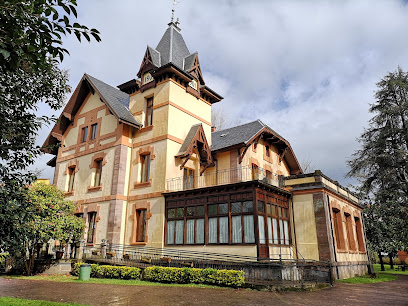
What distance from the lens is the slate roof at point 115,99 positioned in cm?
2169

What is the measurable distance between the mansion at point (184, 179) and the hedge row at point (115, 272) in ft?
10.9

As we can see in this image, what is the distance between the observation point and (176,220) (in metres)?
18.7

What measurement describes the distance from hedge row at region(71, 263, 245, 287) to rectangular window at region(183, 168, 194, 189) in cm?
701

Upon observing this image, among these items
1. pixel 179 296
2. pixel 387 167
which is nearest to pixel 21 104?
pixel 179 296

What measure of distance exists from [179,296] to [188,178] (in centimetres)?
1099

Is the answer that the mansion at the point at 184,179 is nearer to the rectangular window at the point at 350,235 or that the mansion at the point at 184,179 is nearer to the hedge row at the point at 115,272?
the rectangular window at the point at 350,235

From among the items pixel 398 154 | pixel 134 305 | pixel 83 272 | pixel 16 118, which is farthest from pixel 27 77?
pixel 398 154

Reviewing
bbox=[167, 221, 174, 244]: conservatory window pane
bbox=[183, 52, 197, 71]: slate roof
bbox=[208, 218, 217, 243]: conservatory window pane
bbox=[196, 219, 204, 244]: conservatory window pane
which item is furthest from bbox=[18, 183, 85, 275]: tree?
bbox=[183, 52, 197, 71]: slate roof

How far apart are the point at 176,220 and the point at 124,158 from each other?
19.7 feet

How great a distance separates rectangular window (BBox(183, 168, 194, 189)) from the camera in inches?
832

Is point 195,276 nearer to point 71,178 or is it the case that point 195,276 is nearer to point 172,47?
point 71,178

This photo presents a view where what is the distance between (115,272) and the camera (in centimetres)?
1571

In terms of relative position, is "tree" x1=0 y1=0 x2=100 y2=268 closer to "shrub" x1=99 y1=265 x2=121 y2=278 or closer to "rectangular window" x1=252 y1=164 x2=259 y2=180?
"shrub" x1=99 y1=265 x2=121 y2=278

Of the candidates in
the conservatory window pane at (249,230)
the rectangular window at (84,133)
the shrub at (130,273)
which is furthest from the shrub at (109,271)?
the rectangular window at (84,133)
